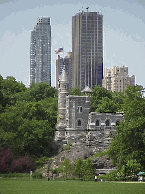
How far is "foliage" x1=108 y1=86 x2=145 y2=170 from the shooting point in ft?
225

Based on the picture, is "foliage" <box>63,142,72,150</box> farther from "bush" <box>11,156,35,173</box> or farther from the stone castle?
"bush" <box>11,156,35,173</box>

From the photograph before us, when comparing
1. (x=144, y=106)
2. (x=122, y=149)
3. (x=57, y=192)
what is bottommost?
(x=57, y=192)

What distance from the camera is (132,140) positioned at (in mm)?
69375

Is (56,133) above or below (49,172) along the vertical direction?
above

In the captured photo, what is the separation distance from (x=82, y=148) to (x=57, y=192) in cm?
3948

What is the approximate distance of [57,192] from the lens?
144 feet

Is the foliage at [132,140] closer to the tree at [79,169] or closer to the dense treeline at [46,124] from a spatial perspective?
the dense treeline at [46,124]

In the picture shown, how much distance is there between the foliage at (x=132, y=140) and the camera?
6844 cm

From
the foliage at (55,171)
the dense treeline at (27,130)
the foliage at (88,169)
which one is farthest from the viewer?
the dense treeline at (27,130)

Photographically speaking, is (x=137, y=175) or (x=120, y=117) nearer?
(x=137, y=175)

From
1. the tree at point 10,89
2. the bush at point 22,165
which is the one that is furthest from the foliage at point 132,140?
the tree at point 10,89

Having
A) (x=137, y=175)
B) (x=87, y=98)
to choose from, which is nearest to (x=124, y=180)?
(x=137, y=175)

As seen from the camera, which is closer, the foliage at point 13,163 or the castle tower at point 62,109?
the foliage at point 13,163

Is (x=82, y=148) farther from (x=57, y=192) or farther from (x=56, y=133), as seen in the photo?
(x=57, y=192)
